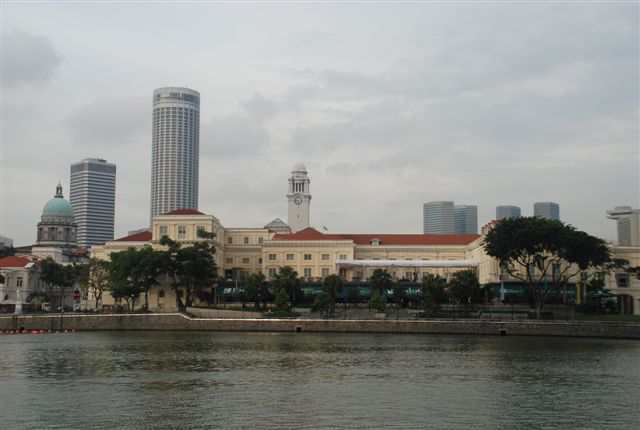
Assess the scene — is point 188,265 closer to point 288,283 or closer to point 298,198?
point 288,283

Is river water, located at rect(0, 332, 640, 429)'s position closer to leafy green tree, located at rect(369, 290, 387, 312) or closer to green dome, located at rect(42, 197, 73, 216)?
leafy green tree, located at rect(369, 290, 387, 312)

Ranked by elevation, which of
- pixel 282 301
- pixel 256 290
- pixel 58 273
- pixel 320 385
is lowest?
pixel 320 385

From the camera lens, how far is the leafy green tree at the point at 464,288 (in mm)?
101688

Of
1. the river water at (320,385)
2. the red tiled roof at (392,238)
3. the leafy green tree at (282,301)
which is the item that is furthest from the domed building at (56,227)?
the river water at (320,385)

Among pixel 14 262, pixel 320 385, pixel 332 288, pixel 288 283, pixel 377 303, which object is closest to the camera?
pixel 320 385

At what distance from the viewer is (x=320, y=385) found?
47031 mm

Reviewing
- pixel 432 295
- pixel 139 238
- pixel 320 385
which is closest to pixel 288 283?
pixel 432 295

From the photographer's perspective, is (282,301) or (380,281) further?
(380,281)

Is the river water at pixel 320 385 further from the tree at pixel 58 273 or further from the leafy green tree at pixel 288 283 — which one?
the tree at pixel 58 273

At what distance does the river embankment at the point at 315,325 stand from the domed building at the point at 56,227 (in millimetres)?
95409

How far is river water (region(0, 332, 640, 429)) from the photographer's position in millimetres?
37000

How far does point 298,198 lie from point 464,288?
58.6m

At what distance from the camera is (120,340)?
8062cm

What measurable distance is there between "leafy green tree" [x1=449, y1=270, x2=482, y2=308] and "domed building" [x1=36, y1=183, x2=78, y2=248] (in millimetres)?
119386
